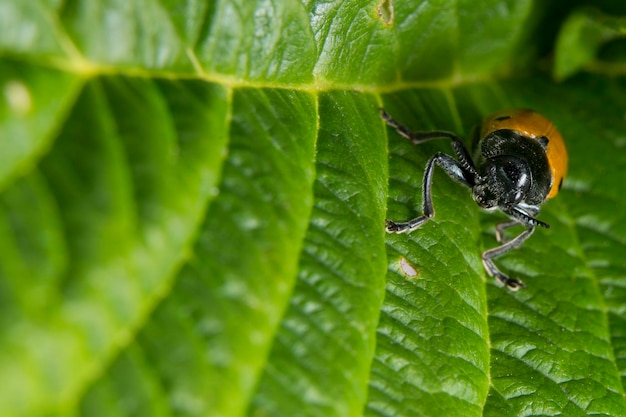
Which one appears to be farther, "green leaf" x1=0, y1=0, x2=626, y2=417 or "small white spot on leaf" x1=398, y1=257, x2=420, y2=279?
"small white spot on leaf" x1=398, y1=257, x2=420, y2=279

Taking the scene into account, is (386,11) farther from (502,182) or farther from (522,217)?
(522,217)

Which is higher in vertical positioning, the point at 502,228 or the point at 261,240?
the point at 502,228

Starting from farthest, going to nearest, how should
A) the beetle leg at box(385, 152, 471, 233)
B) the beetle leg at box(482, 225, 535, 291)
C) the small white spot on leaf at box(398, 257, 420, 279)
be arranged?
1. the beetle leg at box(482, 225, 535, 291)
2. the beetle leg at box(385, 152, 471, 233)
3. the small white spot on leaf at box(398, 257, 420, 279)

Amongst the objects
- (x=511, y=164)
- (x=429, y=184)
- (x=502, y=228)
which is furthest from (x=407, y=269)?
(x=511, y=164)

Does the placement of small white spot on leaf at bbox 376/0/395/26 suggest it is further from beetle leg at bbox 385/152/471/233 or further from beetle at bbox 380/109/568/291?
beetle leg at bbox 385/152/471/233

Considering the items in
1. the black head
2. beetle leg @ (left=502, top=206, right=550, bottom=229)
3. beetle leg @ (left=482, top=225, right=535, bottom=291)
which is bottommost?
beetle leg @ (left=482, top=225, right=535, bottom=291)

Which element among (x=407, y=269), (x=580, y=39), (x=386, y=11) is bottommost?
(x=407, y=269)

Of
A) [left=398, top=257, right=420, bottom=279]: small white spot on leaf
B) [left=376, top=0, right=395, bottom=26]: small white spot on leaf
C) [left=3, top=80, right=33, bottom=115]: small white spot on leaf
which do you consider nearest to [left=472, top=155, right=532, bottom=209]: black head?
[left=398, top=257, right=420, bottom=279]: small white spot on leaf
